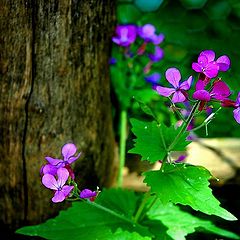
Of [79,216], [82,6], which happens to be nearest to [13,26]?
[82,6]

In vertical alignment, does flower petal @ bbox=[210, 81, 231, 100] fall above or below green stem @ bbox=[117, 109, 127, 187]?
above

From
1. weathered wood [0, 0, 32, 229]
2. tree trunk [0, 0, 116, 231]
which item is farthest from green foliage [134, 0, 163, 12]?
weathered wood [0, 0, 32, 229]

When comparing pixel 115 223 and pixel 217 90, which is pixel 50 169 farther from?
pixel 217 90

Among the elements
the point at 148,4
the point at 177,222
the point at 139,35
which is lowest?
the point at 177,222

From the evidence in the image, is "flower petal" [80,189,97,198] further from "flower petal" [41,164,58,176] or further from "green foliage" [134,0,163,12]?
"green foliage" [134,0,163,12]

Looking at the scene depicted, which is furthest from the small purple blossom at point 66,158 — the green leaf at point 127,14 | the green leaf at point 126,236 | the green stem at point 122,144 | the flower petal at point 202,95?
the green leaf at point 127,14

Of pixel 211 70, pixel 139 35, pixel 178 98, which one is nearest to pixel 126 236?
pixel 178 98
